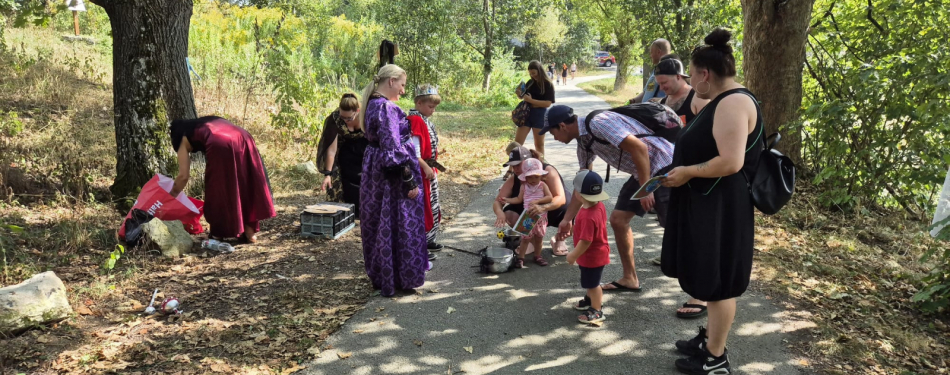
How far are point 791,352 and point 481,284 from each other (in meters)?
2.31

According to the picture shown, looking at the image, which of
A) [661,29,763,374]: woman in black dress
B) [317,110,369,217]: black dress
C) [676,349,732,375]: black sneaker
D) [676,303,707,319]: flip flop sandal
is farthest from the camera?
[317,110,369,217]: black dress

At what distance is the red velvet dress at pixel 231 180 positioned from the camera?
558cm

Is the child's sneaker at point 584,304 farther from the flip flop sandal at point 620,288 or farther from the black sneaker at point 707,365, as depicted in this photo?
the black sneaker at point 707,365

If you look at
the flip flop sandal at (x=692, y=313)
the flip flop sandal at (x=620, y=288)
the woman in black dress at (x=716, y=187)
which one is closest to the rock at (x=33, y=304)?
the flip flop sandal at (x=620, y=288)

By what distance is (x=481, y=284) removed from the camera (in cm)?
500

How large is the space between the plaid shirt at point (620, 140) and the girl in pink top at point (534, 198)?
0.53m

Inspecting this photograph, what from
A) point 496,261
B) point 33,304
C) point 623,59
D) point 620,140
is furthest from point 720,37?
point 623,59

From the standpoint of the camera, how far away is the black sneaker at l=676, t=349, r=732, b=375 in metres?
3.41

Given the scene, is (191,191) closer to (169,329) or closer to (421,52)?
(169,329)

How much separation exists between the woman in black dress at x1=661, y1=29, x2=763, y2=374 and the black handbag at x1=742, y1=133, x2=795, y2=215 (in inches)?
1.7

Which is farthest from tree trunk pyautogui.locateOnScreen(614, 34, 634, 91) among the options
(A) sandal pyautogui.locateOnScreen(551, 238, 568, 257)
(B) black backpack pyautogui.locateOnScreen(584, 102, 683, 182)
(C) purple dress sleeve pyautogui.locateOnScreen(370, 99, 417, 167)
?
(C) purple dress sleeve pyautogui.locateOnScreen(370, 99, 417, 167)

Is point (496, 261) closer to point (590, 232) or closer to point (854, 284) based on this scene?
point (590, 232)

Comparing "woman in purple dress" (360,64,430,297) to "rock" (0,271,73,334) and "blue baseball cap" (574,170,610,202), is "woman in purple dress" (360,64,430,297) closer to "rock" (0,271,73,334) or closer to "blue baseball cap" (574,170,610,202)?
"blue baseball cap" (574,170,610,202)

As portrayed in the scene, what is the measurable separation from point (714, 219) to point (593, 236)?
1009 mm
